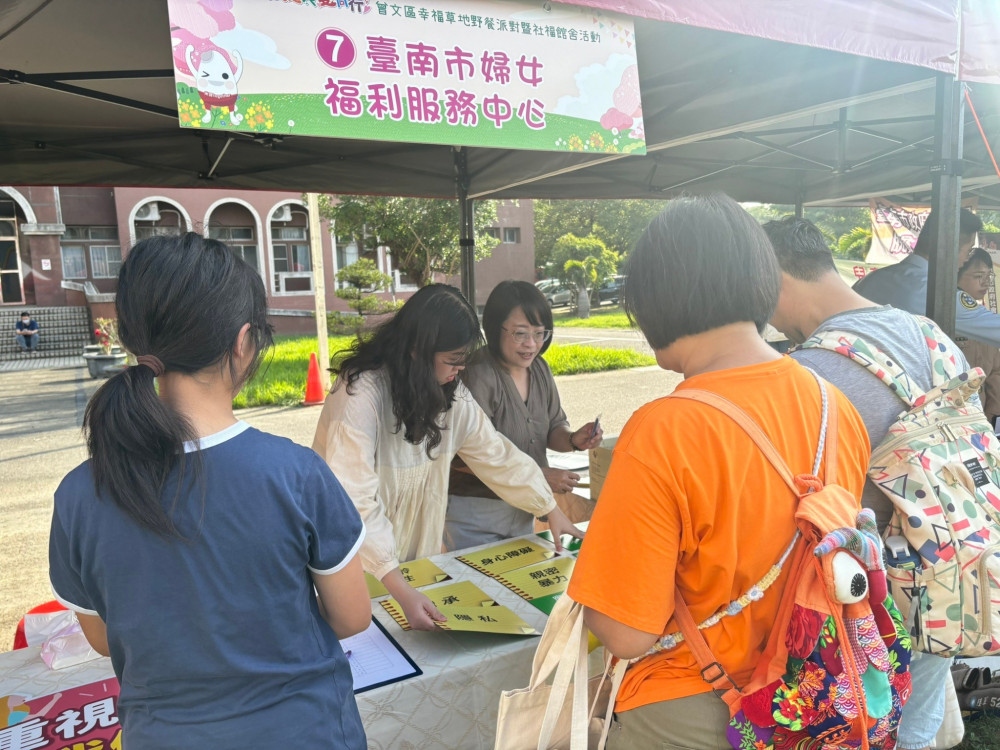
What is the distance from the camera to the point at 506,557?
1854 mm

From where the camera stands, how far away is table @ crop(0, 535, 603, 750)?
120cm

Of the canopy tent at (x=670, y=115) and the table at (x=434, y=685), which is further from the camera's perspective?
the canopy tent at (x=670, y=115)

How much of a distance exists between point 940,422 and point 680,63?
1819 millimetres

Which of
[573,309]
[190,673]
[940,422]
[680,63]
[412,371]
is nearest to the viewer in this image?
[190,673]

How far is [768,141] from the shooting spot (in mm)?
3783

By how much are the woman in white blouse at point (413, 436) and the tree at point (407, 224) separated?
10.2 metres

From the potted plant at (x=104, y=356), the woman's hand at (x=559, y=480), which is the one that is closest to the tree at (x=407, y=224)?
the potted plant at (x=104, y=356)

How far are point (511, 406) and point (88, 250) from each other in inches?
743

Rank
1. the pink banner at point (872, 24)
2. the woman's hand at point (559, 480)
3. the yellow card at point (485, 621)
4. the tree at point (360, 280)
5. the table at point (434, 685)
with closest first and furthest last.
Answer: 1. the table at point (434, 685)
2. the yellow card at point (485, 621)
3. the pink banner at point (872, 24)
4. the woman's hand at point (559, 480)
5. the tree at point (360, 280)

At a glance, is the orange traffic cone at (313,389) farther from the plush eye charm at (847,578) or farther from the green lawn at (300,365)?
the plush eye charm at (847,578)

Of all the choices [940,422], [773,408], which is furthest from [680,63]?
[773,408]

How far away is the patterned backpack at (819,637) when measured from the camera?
32.1 inches

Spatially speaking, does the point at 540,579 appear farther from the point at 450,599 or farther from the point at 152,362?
the point at 152,362

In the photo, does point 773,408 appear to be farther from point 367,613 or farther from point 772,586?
point 367,613
